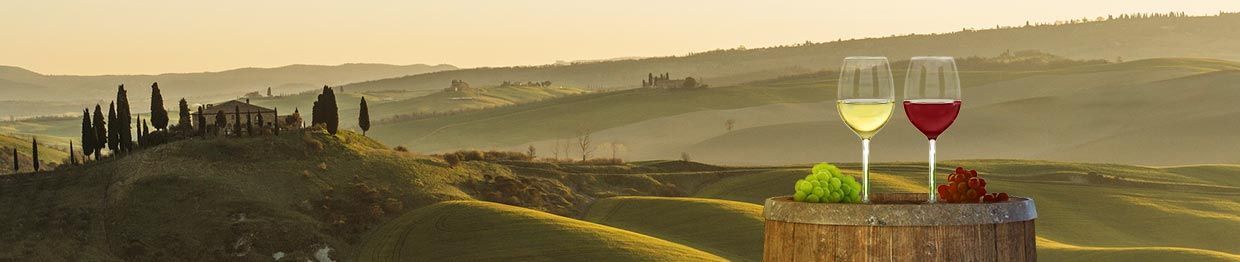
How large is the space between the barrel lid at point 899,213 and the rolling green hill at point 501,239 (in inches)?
2151

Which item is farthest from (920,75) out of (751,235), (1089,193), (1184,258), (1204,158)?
(1204,158)

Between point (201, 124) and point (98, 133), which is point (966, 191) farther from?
point (98, 133)

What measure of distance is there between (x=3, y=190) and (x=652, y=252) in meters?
44.2

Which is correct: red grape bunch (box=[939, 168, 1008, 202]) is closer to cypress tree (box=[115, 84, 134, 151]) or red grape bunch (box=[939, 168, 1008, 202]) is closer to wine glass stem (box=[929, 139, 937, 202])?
wine glass stem (box=[929, 139, 937, 202])

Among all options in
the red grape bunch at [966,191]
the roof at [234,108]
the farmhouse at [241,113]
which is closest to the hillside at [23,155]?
the farmhouse at [241,113]

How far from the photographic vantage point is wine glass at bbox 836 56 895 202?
33.2ft

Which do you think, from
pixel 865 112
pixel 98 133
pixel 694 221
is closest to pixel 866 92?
pixel 865 112

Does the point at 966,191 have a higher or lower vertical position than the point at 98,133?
higher

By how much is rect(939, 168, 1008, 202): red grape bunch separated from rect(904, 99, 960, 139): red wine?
0.39 metres

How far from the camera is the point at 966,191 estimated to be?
10.6 m

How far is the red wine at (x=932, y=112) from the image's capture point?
1024 cm

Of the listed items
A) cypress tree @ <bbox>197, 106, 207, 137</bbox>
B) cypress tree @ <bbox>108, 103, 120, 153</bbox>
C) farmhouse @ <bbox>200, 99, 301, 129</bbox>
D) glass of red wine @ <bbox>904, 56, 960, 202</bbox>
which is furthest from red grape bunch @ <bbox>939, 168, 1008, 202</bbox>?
farmhouse @ <bbox>200, 99, 301, 129</bbox>

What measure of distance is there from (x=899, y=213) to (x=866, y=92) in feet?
2.70

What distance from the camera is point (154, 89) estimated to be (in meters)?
104
